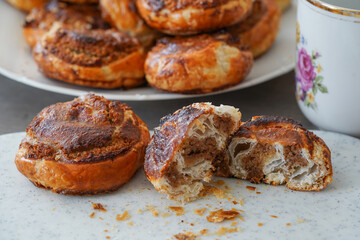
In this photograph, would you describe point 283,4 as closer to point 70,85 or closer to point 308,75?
point 308,75

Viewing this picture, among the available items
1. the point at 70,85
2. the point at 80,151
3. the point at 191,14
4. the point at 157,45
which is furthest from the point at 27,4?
the point at 80,151

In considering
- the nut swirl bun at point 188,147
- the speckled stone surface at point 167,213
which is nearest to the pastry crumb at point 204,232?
the speckled stone surface at point 167,213

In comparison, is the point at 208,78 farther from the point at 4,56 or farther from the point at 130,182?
the point at 4,56

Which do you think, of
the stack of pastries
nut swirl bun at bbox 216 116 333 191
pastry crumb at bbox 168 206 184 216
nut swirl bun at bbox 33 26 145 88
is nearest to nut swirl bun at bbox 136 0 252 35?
the stack of pastries

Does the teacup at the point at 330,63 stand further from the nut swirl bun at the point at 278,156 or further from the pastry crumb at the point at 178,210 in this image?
the pastry crumb at the point at 178,210

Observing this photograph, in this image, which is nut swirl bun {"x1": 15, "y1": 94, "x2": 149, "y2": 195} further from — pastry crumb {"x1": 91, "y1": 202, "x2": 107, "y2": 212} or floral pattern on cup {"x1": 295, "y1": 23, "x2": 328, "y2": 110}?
floral pattern on cup {"x1": 295, "y1": 23, "x2": 328, "y2": 110}

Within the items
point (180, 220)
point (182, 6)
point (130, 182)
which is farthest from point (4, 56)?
point (180, 220)
